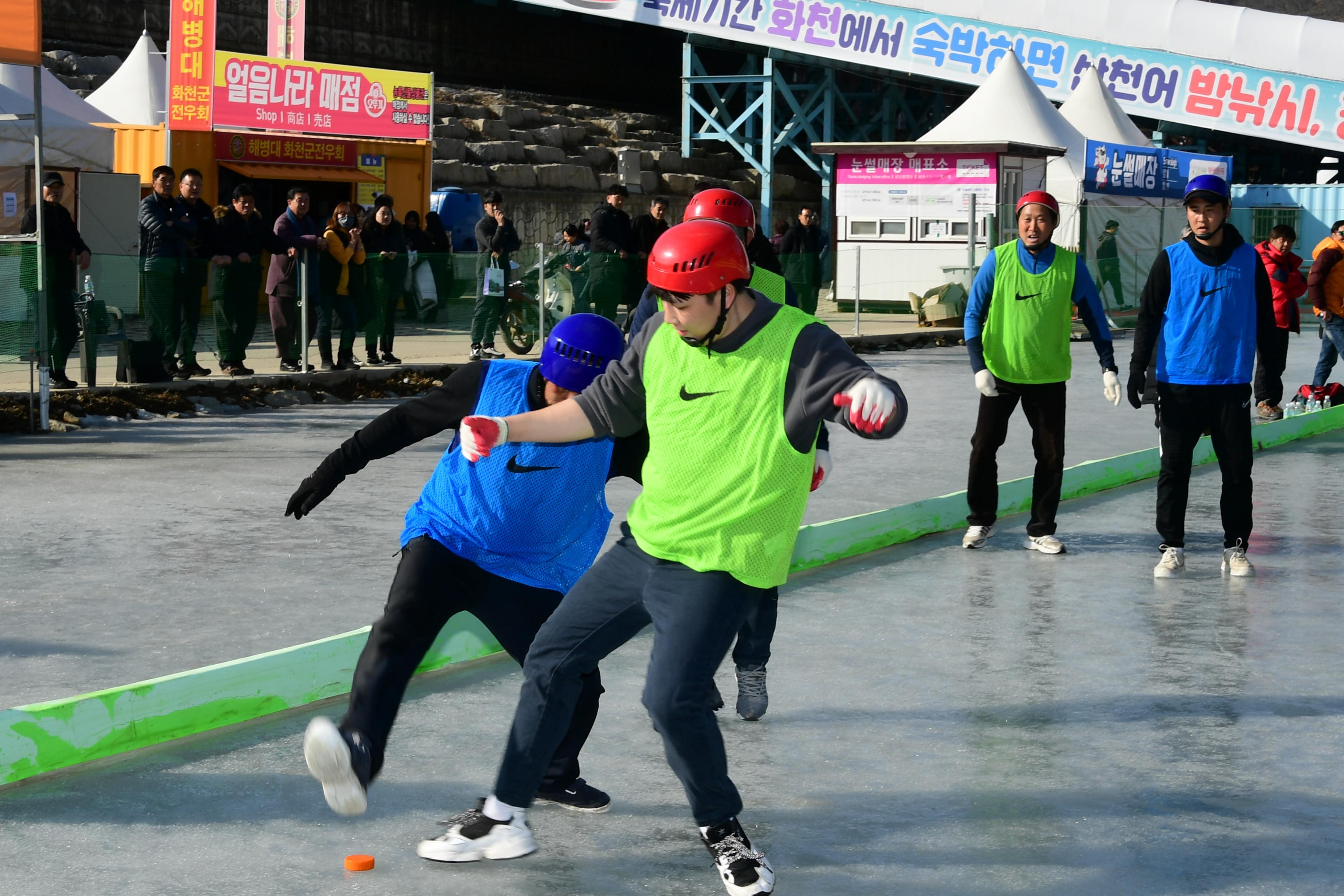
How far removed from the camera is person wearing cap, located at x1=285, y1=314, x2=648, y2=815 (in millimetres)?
4090

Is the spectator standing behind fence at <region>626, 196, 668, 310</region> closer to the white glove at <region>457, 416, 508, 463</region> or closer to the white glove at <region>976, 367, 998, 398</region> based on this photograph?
the white glove at <region>976, 367, 998, 398</region>

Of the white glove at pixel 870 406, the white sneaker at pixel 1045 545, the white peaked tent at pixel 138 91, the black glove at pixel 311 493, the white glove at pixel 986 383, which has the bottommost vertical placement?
the white sneaker at pixel 1045 545

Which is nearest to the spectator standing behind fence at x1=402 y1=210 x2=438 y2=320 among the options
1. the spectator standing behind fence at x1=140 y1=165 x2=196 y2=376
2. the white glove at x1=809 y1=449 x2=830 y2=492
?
the spectator standing behind fence at x1=140 y1=165 x2=196 y2=376

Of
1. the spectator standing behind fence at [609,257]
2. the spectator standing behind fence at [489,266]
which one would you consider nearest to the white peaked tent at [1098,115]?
the spectator standing behind fence at [609,257]

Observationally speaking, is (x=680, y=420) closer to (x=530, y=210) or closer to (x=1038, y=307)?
(x=1038, y=307)

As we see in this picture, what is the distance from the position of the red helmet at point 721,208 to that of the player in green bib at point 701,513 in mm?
1998

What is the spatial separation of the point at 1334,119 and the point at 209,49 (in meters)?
23.2

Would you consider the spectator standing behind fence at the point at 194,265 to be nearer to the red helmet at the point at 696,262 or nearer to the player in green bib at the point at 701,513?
the player in green bib at the point at 701,513

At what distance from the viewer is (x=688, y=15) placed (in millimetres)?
38062

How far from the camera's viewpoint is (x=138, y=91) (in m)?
25.1

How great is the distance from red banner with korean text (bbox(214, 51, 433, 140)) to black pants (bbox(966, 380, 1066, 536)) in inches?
610

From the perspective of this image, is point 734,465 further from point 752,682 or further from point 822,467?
point 752,682

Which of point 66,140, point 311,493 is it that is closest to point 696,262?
point 311,493

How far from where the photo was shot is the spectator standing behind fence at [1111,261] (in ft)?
84.6
